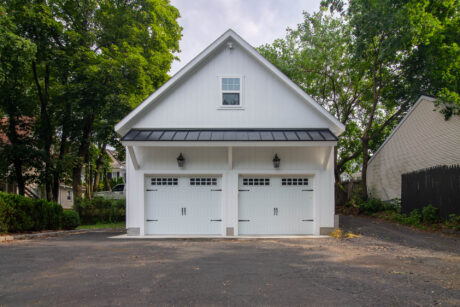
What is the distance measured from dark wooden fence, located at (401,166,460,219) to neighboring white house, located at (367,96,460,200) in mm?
1736

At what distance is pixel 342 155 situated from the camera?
81.4ft

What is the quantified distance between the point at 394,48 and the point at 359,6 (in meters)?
2.75

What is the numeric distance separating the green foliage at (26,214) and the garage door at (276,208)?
24.7 ft

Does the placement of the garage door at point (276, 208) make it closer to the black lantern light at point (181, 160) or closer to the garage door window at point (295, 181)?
the garage door window at point (295, 181)

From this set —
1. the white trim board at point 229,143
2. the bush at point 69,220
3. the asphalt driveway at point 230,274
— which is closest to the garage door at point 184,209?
the white trim board at point 229,143

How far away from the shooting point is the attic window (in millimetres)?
11159

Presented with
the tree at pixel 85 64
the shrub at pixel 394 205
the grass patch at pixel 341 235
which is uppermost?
the tree at pixel 85 64

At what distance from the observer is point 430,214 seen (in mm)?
11617

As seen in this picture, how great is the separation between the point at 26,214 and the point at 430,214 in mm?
15086

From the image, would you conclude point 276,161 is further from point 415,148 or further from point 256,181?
point 415,148

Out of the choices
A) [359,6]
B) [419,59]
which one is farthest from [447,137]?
[359,6]

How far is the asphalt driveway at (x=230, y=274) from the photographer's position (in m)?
4.34

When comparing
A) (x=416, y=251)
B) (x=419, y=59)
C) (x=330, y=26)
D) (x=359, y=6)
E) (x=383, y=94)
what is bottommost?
(x=416, y=251)

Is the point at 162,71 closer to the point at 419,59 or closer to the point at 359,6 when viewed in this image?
the point at 359,6
